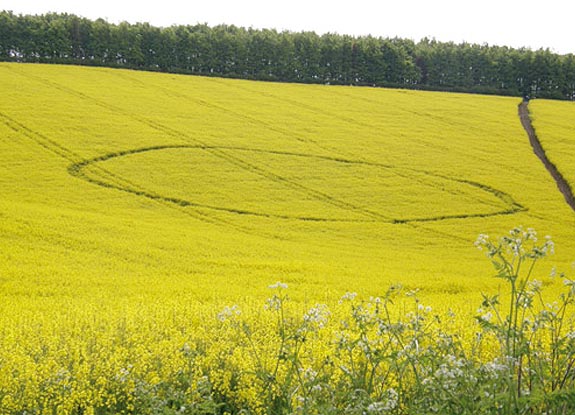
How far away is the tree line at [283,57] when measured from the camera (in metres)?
76.1

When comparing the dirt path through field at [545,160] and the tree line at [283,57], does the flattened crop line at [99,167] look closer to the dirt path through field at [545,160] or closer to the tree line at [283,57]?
the dirt path through field at [545,160]

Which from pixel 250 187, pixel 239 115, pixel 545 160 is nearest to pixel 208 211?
pixel 250 187

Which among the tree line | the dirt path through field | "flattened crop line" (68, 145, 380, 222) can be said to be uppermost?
the tree line

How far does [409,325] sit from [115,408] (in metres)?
3.81

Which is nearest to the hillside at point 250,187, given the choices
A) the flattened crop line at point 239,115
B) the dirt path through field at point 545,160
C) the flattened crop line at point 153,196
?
the flattened crop line at point 153,196

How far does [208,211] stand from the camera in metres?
29.0

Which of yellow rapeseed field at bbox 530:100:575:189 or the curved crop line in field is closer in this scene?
the curved crop line in field

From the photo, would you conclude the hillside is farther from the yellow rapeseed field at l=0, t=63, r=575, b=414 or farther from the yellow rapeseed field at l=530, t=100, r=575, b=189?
the yellow rapeseed field at l=530, t=100, r=575, b=189

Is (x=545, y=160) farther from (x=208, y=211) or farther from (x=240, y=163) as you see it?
(x=208, y=211)

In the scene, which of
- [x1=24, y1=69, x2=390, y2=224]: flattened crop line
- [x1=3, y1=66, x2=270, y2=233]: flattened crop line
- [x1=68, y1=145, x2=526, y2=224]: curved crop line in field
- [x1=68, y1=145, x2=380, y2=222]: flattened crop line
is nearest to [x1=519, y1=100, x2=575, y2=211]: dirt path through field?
[x1=68, y1=145, x2=526, y2=224]: curved crop line in field

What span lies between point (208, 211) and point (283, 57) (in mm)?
54659

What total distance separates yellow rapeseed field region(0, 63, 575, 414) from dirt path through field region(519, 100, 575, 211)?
2.08ft

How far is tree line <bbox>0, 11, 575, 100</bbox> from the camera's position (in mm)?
76062

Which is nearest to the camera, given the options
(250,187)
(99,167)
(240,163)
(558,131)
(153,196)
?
(153,196)
